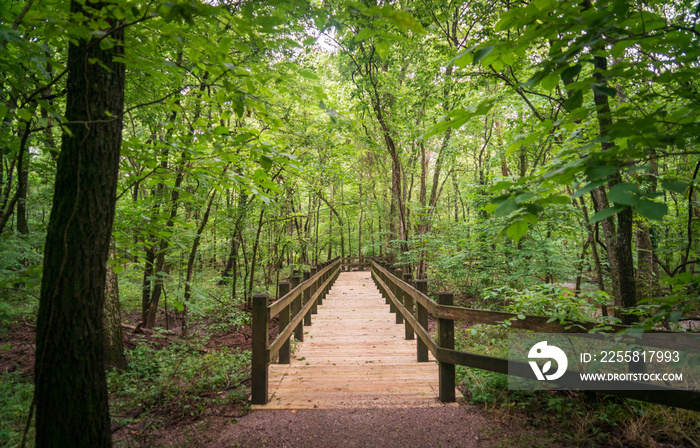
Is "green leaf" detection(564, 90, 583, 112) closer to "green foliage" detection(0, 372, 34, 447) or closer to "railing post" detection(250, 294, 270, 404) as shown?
"railing post" detection(250, 294, 270, 404)

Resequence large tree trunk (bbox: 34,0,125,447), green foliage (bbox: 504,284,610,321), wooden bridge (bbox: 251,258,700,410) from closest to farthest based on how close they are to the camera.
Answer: large tree trunk (bbox: 34,0,125,447)
wooden bridge (bbox: 251,258,700,410)
green foliage (bbox: 504,284,610,321)

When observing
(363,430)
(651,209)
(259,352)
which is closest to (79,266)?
(259,352)

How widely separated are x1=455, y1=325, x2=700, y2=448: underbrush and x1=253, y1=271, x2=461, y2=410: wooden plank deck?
50 centimetres

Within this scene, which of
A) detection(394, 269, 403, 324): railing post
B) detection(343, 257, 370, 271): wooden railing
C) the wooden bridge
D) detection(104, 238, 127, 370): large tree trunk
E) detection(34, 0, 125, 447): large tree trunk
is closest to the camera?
detection(34, 0, 125, 447): large tree trunk

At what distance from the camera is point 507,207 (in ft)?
4.45

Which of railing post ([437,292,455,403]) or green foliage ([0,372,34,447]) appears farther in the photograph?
railing post ([437,292,455,403])

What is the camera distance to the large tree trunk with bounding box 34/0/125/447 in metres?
1.81

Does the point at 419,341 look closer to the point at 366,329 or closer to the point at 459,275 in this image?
the point at 366,329

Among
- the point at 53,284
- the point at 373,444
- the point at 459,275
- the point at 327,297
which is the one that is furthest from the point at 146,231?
the point at 459,275

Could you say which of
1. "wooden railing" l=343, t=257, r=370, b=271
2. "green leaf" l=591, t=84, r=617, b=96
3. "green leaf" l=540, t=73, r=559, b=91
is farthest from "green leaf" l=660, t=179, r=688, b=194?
"wooden railing" l=343, t=257, r=370, b=271

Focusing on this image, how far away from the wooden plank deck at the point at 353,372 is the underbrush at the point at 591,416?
1.63 feet

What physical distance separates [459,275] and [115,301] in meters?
9.87

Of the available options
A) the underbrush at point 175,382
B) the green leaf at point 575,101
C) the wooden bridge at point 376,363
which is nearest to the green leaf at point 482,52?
the green leaf at point 575,101

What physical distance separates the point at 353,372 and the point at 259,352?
1.49 m
